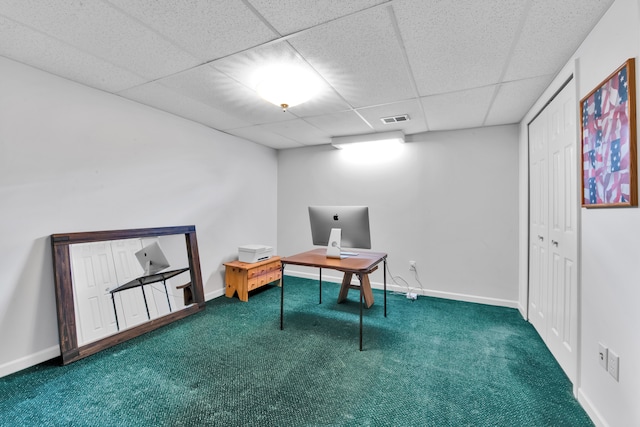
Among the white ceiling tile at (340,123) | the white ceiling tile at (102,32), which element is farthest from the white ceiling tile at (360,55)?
the white ceiling tile at (102,32)

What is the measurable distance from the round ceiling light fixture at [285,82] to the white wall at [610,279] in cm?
179

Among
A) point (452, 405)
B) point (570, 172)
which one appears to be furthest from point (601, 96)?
point (452, 405)

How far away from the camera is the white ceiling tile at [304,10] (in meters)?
1.45

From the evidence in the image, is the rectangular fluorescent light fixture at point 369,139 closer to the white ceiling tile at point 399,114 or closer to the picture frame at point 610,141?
the white ceiling tile at point 399,114

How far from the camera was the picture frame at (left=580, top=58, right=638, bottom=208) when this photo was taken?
1.27 metres

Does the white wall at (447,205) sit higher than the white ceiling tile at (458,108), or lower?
lower

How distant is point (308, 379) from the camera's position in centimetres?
200

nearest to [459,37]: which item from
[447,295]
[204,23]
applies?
[204,23]

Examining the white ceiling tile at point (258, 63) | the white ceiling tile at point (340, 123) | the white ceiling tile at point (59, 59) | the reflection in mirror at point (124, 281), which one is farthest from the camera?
the white ceiling tile at point (340, 123)

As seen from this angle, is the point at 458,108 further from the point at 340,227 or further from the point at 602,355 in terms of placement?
the point at 602,355

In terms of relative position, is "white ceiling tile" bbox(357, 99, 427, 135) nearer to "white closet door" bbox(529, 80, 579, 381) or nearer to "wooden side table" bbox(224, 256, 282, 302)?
"white closet door" bbox(529, 80, 579, 381)

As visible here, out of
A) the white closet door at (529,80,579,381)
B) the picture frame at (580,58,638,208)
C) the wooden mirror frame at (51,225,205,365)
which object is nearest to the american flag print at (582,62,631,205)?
the picture frame at (580,58,638,208)

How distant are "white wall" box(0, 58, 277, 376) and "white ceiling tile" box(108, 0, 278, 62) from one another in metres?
1.38

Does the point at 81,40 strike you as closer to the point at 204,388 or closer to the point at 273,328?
the point at 204,388
